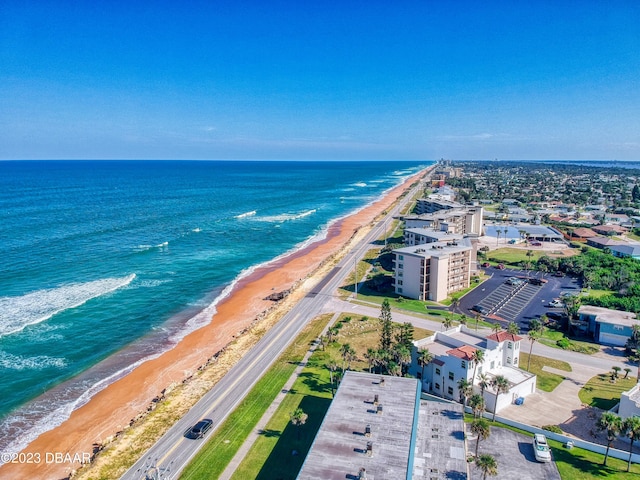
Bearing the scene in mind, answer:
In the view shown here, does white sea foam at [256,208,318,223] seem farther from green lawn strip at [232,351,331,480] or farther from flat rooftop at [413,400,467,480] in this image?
flat rooftop at [413,400,467,480]

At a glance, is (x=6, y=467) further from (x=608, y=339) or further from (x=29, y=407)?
(x=608, y=339)

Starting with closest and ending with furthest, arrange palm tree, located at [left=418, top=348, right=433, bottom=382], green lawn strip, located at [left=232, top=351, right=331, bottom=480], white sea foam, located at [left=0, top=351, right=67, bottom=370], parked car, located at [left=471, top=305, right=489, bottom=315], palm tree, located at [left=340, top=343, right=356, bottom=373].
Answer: green lawn strip, located at [left=232, top=351, right=331, bottom=480]
palm tree, located at [left=418, top=348, right=433, bottom=382]
palm tree, located at [left=340, top=343, right=356, bottom=373]
white sea foam, located at [left=0, top=351, right=67, bottom=370]
parked car, located at [left=471, top=305, right=489, bottom=315]

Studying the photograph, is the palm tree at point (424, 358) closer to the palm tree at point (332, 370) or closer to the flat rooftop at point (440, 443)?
the flat rooftop at point (440, 443)

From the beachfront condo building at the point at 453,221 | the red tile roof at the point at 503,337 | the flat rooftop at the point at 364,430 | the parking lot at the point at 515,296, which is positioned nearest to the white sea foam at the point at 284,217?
the beachfront condo building at the point at 453,221

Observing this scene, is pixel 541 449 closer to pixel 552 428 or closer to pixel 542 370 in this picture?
pixel 552 428

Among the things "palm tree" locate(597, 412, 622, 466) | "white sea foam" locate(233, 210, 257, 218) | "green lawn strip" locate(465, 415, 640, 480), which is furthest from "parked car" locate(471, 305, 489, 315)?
"white sea foam" locate(233, 210, 257, 218)

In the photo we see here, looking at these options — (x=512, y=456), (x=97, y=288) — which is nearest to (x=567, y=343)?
(x=512, y=456)
